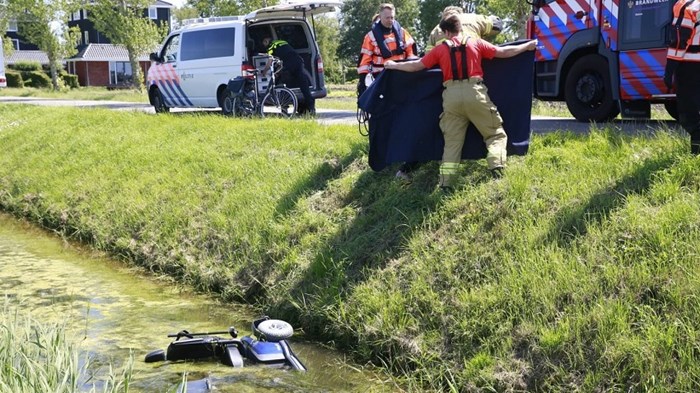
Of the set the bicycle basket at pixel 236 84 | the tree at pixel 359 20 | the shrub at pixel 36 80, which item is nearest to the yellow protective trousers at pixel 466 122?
the bicycle basket at pixel 236 84

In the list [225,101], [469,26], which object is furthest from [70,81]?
[469,26]

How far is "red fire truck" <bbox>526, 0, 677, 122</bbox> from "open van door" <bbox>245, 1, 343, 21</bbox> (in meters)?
3.81

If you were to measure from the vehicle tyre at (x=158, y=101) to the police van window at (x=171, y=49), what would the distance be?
83 cm

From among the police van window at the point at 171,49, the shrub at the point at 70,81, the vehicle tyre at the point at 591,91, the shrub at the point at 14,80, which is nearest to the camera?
the vehicle tyre at the point at 591,91

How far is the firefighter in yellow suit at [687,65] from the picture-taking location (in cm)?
576

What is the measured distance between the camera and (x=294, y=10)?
44.1ft

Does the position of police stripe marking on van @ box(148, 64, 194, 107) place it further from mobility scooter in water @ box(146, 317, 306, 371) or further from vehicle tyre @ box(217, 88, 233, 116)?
mobility scooter in water @ box(146, 317, 306, 371)

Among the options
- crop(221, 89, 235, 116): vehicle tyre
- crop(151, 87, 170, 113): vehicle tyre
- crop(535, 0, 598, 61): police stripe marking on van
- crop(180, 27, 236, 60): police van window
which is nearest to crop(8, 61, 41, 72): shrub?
crop(151, 87, 170, 113): vehicle tyre

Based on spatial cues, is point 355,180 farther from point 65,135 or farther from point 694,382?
point 65,135

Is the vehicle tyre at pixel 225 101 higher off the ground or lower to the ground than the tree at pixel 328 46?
lower

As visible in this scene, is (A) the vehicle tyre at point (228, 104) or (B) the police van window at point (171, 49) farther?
(B) the police van window at point (171, 49)

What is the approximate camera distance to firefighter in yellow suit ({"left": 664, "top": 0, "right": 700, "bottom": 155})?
5758mm

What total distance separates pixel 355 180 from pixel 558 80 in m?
4.10

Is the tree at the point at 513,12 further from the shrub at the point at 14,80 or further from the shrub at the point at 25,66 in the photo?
the shrub at the point at 25,66
